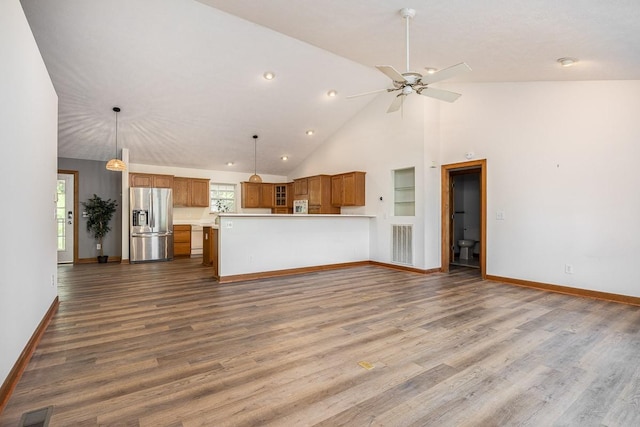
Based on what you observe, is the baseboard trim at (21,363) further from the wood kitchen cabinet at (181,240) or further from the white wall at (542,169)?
the white wall at (542,169)

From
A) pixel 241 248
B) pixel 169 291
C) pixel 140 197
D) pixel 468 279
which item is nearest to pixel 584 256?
pixel 468 279

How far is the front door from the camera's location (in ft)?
24.9

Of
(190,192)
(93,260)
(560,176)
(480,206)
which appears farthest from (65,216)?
(560,176)

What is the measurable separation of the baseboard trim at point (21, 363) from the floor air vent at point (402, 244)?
548 centimetres

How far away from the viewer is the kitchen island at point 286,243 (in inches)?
214

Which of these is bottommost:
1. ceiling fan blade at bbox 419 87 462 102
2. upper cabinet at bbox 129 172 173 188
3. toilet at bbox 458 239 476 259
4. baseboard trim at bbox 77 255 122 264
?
baseboard trim at bbox 77 255 122 264

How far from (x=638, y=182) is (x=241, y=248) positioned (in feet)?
18.4

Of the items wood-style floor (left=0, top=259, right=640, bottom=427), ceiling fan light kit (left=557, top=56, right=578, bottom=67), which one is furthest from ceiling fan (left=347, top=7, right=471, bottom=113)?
wood-style floor (left=0, top=259, right=640, bottom=427)

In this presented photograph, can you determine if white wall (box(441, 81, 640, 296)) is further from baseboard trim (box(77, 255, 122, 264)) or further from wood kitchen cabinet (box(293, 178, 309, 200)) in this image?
baseboard trim (box(77, 255, 122, 264))

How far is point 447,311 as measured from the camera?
373 centimetres

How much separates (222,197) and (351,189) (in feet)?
14.6

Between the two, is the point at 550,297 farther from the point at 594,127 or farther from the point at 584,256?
the point at 594,127

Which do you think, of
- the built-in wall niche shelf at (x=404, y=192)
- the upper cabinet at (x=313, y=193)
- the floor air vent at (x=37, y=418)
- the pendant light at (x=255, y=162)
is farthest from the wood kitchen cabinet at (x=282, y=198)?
the floor air vent at (x=37, y=418)

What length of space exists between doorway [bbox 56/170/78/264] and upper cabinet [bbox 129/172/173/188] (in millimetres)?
1318
